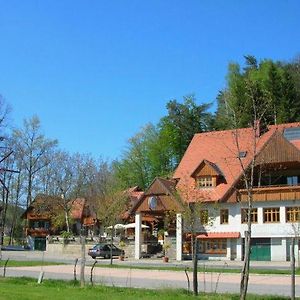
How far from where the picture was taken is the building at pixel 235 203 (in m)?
52.9

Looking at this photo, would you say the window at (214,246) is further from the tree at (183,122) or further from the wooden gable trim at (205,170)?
the tree at (183,122)

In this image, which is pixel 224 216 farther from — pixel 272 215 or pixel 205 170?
pixel 205 170

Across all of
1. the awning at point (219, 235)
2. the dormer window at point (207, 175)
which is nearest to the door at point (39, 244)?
the dormer window at point (207, 175)

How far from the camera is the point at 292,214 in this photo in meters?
52.7

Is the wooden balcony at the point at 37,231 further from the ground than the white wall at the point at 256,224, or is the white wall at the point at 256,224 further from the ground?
the white wall at the point at 256,224

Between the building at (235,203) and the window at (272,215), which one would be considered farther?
the window at (272,215)

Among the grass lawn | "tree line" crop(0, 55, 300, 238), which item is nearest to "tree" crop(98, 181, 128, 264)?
"tree line" crop(0, 55, 300, 238)

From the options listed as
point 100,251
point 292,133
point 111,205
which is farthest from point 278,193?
point 111,205

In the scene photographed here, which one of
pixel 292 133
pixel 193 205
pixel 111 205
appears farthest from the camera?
pixel 111 205

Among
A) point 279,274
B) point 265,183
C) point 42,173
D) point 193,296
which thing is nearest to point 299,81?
point 265,183

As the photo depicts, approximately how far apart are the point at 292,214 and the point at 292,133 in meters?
11.1

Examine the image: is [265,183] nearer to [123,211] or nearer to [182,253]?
[182,253]

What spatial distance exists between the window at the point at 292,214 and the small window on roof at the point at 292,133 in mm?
9775

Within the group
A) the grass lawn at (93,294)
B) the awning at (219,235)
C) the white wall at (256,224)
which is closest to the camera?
the grass lawn at (93,294)
